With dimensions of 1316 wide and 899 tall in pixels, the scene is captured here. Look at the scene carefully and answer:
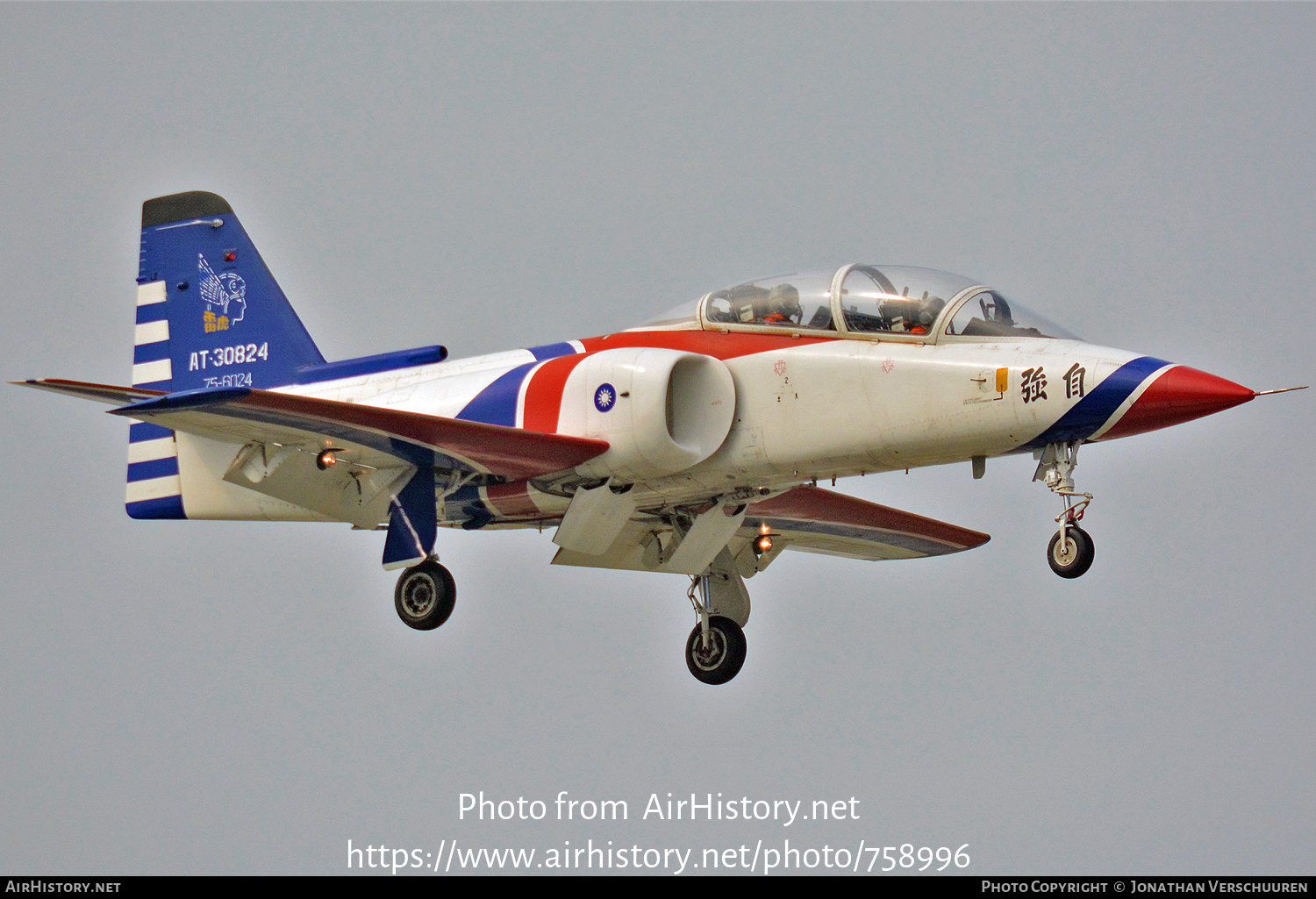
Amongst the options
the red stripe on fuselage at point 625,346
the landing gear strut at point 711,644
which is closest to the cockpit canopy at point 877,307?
the red stripe on fuselage at point 625,346

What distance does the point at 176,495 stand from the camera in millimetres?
17469

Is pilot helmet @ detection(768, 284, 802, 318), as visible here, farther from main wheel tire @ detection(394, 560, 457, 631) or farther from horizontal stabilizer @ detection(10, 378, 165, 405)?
horizontal stabilizer @ detection(10, 378, 165, 405)

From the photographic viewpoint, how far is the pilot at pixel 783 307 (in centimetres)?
1484

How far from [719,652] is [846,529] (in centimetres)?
206

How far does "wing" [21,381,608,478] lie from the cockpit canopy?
1805mm

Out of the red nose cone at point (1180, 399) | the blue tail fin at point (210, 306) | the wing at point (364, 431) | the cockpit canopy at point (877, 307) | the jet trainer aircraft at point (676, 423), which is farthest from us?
the blue tail fin at point (210, 306)

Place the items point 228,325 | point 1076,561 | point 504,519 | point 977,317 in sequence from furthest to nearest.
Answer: point 228,325, point 504,519, point 977,317, point 1076,561

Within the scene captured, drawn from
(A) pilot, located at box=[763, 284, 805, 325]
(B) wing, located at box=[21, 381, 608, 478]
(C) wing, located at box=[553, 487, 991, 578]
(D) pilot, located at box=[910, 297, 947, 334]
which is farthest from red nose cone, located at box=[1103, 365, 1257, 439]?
(C) wing, located at box=[553, 487, 991, 578]

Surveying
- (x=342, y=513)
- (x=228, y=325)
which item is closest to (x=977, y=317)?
(x=342, y=513)

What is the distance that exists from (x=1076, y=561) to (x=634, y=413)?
12.5ft

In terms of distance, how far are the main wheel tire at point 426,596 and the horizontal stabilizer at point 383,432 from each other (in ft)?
3.48

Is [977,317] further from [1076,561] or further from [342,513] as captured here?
[342,513]

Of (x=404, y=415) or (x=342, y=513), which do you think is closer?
(x=404, y=415)

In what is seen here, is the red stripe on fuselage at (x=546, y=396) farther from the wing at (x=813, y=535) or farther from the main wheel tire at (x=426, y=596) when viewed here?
the wing at (x=813, y=535)
